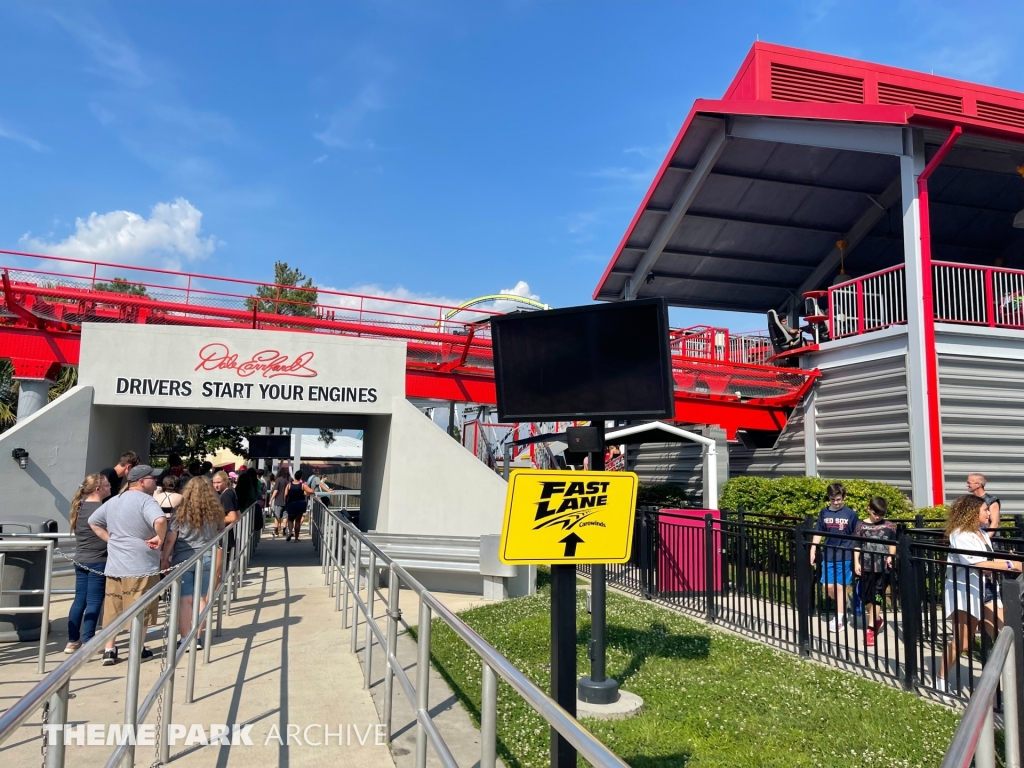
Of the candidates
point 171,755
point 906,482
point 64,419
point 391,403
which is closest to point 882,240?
point 906,482

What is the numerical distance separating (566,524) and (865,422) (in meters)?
13.0

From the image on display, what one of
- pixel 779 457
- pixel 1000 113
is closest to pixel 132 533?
pixel 779 457

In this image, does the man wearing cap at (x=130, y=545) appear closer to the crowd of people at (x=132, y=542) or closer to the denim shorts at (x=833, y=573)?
the crowd of people at (x=132, y=542)

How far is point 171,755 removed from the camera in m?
4.72

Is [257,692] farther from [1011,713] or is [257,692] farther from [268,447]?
[268,447]

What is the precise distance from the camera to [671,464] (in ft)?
66.6

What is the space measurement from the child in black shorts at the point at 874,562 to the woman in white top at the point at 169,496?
22.3 feet

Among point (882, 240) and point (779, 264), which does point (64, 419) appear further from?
point (882, 240)

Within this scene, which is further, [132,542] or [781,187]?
[781,187]

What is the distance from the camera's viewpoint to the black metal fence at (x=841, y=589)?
609 cm

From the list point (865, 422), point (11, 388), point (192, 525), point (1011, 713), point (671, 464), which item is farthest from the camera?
point (11, 388)

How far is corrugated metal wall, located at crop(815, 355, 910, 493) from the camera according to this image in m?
14.2

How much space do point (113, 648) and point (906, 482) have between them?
13000mm

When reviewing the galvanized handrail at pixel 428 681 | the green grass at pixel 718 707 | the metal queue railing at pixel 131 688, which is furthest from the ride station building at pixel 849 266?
the metal queue railing at pixel 131 688
